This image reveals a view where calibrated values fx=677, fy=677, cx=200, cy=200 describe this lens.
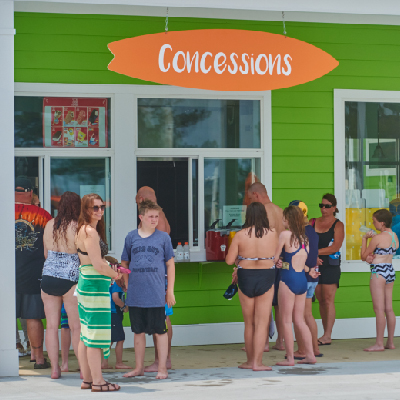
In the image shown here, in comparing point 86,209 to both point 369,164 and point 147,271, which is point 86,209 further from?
point 369,164

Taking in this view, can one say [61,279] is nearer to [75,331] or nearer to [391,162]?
[75,331]

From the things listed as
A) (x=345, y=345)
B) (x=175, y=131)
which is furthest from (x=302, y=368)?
(x=175, y=131)

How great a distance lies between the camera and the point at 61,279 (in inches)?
217

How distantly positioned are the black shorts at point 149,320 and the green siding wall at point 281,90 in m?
1.86

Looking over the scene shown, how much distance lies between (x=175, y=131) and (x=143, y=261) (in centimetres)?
235

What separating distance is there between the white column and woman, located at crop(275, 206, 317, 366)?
2.29 meters

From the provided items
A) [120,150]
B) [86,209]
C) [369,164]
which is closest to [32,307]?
[86,209]

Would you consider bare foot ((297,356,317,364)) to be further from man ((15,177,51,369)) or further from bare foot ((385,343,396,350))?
man ((15,177,51,369))

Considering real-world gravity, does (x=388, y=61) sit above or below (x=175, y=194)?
above

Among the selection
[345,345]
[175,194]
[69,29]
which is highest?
[69,29]

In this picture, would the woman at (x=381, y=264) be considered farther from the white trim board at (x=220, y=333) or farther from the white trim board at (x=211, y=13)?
the white trim board at (x=211, y=13)

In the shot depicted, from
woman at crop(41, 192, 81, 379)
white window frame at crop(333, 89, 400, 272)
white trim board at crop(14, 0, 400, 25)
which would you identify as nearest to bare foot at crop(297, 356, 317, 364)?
white window frame at crop(333, 89, 400, 272)

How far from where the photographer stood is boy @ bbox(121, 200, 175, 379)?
5.45m

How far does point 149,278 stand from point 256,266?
0.97m
